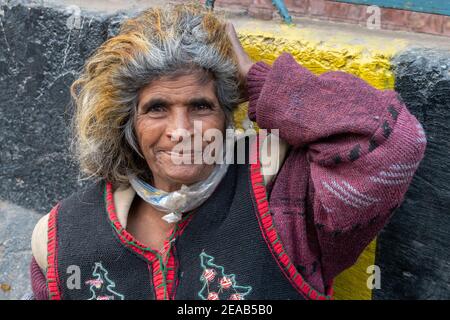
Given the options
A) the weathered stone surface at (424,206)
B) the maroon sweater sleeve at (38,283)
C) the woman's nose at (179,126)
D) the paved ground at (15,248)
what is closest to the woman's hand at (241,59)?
the woman's nose at (179,126)

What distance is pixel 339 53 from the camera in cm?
205

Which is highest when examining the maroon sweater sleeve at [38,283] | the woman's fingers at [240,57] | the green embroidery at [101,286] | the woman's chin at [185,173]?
the woman's fingers at [240,57]

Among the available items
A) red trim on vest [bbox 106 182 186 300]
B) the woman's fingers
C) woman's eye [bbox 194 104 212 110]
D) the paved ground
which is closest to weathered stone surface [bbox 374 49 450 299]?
the woman's fingers

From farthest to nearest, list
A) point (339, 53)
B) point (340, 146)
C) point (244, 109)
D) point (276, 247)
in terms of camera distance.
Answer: point (244, 109) < point (339, 53) < point (276, 247) < point (340, 146)

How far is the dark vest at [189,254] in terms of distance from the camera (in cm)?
180

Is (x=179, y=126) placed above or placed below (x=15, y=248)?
above

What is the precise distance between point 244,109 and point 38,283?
38.7 inches

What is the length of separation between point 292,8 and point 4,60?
1.47m

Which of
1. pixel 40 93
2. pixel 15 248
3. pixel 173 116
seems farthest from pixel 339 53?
pixel 15 248

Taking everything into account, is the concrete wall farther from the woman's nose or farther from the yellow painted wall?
the woman's nose

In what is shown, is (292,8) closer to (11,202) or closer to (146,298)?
(146,298)

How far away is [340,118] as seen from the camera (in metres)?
1.64

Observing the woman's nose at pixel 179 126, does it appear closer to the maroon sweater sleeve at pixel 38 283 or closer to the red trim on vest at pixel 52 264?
the red trim on vest at pixel 52 264

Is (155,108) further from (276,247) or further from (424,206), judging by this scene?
(424,206)
